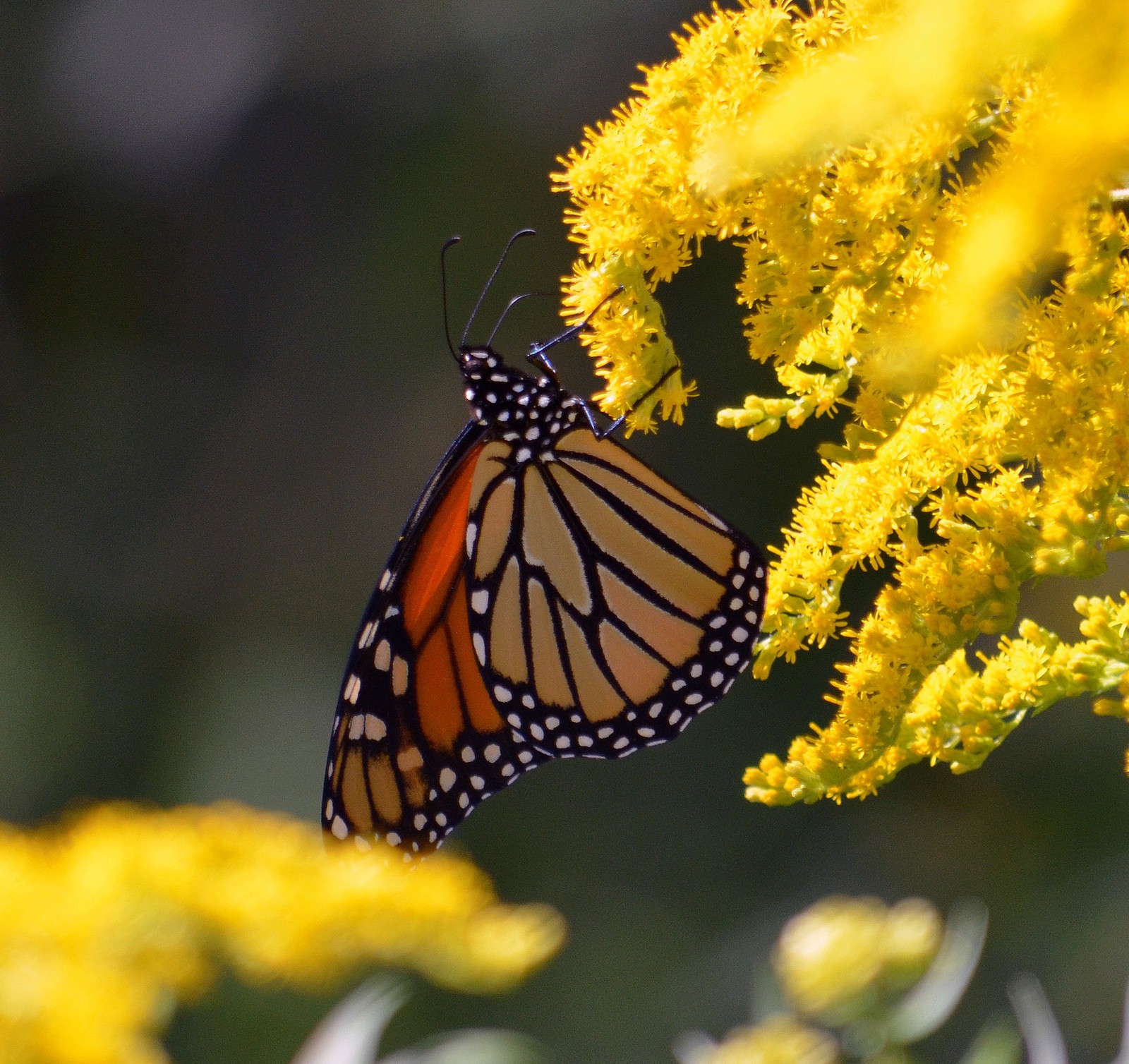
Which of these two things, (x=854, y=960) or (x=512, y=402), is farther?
(x=512, y=402)

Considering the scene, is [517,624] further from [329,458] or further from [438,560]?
[329,458]

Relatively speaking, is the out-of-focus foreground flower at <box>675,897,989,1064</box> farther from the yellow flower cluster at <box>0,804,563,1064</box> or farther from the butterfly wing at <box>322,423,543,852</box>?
the butterfly wing at <box>322,423,543,852</box>

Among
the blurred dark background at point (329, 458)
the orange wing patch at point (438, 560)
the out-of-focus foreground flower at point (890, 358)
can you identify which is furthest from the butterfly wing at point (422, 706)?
the blurred dark background at point (329, 458)

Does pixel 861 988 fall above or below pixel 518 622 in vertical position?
below

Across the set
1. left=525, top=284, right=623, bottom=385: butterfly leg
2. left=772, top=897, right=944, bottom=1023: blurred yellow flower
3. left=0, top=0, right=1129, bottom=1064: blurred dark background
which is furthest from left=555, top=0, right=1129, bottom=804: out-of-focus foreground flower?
left=0, top=0, right=1129, bottom=1064: blurred dark background

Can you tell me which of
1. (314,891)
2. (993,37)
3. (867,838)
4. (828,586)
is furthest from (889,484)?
(867,838)

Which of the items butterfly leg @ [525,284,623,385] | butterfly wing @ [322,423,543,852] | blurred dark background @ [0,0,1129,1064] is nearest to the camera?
butterfly leg @ [525,284,623,385]

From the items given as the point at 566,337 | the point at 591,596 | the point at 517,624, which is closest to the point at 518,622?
the point at 517,624
